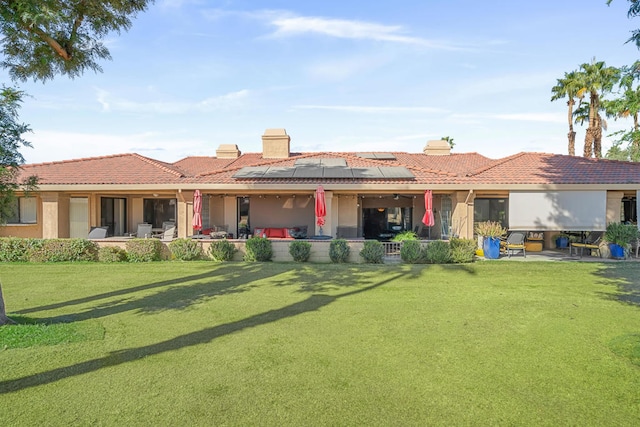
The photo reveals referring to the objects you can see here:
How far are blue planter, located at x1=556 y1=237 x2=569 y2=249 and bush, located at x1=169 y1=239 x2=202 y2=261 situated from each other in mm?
18201

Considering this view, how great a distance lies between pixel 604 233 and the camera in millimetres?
16359

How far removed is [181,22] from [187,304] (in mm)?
11012

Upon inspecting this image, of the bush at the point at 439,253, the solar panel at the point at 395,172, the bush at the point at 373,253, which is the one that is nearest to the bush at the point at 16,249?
the bush at the point at 373,253

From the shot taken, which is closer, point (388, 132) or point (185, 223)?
point (185, 223)

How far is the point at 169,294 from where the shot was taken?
10086mm

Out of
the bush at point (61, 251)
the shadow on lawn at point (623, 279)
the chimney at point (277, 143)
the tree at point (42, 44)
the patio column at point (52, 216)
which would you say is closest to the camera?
the tree at point (42, 44)

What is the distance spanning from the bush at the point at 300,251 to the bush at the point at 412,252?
150 inches

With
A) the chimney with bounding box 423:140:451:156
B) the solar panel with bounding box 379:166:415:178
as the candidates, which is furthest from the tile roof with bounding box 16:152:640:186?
the chimney with bounding box 423:140:451:156

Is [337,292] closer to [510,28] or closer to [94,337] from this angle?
[94,337]

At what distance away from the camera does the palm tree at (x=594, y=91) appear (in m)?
27.7

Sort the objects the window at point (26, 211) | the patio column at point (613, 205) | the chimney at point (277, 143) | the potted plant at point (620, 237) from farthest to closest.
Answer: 1. the chimney at point (277, 143)
2. the window at point (26, 211)
3. the patio column at point (613, 205)
4. the potted plant at point (620, 237)

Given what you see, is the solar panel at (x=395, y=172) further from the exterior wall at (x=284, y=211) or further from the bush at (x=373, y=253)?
the exterior wall at (x=284, y=211)

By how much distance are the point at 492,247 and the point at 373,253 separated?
5.26m

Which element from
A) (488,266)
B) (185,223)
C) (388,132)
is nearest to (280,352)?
(488,266)
